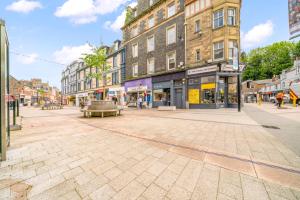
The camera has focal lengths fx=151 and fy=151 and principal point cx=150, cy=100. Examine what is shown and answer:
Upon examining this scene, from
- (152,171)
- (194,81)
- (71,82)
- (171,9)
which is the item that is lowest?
(152,171)

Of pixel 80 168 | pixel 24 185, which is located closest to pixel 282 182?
pixel 80 168

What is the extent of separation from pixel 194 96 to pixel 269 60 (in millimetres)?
43784

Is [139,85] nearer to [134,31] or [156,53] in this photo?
[156,53]

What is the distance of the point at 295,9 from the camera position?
10.4 ft

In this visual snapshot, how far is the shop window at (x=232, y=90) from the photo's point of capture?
16.4m

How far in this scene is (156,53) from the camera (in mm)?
21969

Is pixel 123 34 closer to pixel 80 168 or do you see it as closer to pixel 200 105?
pixel 200 105

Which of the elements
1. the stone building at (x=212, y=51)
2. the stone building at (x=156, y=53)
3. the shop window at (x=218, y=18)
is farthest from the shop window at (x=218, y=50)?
the stone building at (x=156, y=53)

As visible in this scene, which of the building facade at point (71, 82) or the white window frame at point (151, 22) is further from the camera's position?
the building facade at point (71, 82)

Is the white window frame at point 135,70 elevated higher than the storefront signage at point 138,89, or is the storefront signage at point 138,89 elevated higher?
the white window frame at point 135,70

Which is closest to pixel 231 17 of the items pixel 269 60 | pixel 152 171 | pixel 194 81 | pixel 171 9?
pixel 194 81

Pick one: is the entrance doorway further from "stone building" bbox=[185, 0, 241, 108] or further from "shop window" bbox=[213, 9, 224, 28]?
"shop window" bbox=[213, 9, 224, 28]

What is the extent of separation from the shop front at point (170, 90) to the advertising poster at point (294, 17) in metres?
15.0

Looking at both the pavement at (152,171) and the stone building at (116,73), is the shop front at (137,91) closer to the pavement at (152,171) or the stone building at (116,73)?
the stone building at (116,73)
